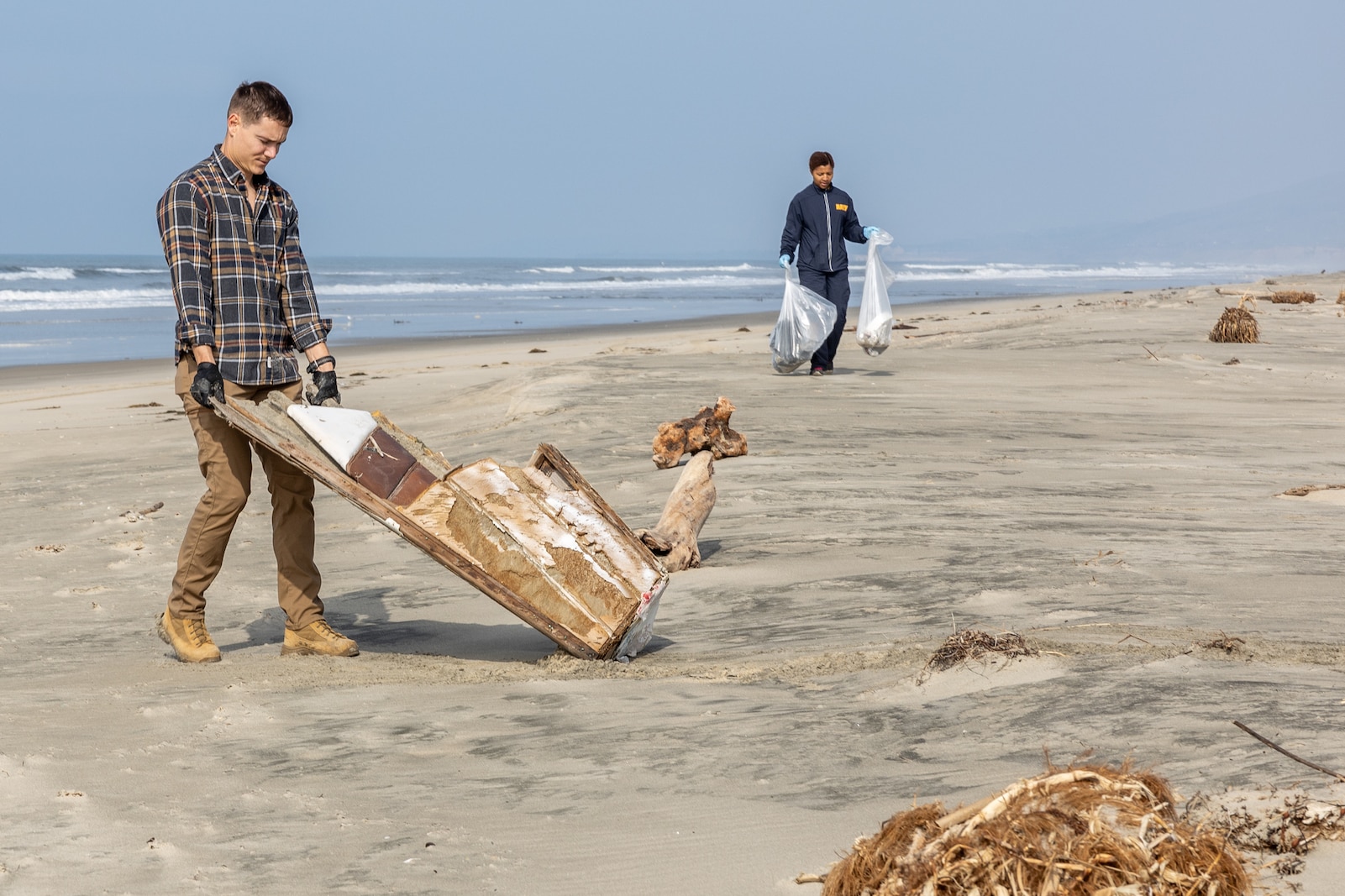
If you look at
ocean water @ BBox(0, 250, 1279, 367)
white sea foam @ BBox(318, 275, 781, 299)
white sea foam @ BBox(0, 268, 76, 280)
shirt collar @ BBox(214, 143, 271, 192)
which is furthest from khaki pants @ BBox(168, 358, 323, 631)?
white sea foam @ BBox(0, 268, 76, 280)

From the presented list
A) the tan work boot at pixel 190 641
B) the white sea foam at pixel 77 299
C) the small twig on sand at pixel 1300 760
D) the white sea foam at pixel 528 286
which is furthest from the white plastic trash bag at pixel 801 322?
the white sea foam at pixel 528 286

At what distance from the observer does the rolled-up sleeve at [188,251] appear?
4.11 meters

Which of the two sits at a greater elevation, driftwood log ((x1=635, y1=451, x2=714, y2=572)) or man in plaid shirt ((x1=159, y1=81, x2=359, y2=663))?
man in plaid shirt ((x1=159, y1=81, x2=359, y2=663))

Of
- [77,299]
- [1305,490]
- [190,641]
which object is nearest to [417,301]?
[77,299]

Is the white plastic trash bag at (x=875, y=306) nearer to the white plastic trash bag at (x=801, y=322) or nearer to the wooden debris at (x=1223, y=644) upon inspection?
the white plastic trash bag at (x=801, y=322)

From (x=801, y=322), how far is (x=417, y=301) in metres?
28.7

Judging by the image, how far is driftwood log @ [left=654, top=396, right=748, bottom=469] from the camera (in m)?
7.15

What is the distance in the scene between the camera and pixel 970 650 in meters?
3.54

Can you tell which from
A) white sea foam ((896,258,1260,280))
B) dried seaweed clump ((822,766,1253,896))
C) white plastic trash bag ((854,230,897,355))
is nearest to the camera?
dried seaweed clump ((822,766,1253,896))

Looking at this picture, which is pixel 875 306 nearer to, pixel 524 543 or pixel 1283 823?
pixel 524 543

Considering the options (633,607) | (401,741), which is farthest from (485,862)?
(633,607)

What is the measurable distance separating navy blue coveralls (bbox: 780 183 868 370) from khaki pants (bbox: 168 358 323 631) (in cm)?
742

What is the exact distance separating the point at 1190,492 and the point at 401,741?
438cm

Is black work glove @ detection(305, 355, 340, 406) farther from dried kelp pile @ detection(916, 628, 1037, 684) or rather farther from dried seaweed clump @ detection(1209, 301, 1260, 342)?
dried seaweed clump @ detection(1209, 301, 1260, 342)
